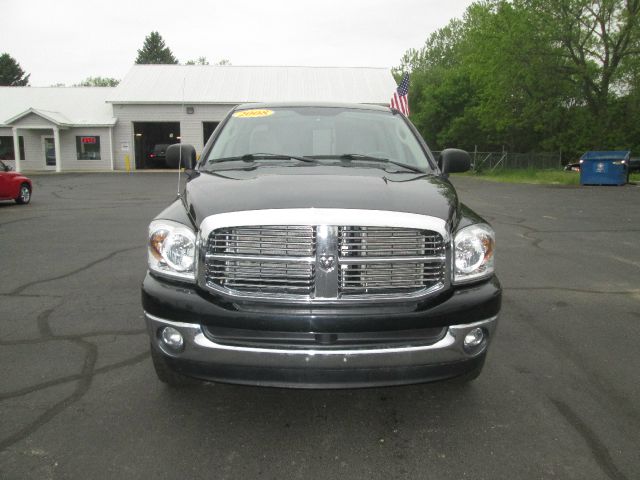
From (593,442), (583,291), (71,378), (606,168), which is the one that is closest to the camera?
(593,442)

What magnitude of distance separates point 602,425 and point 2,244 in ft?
28.3

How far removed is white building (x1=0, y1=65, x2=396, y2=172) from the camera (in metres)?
34.1

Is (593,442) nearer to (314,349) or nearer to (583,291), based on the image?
(314,349)

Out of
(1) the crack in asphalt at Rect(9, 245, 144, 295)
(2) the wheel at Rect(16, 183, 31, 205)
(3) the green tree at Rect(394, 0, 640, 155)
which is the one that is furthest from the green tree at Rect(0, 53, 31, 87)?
(1) the crack in asphalt at Rect(9, 245, 144, 295)

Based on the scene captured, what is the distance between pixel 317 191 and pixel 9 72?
95.4m

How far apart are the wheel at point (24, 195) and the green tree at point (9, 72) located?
79.0 meters

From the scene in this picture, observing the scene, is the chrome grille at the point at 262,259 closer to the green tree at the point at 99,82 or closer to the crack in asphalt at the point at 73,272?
the crack in asphalt at the point at 73,272

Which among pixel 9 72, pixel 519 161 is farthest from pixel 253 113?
pixel 9 72

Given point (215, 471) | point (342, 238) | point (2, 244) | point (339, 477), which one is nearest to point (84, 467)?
point (215, 471)

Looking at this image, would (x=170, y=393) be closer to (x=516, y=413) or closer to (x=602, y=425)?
(x=516, y=413)

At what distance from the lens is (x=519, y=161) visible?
40.3 meters

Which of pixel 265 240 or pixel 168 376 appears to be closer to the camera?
pixel 265 240

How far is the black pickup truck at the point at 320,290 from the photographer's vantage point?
2.67 meters

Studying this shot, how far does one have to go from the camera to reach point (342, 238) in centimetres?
271
